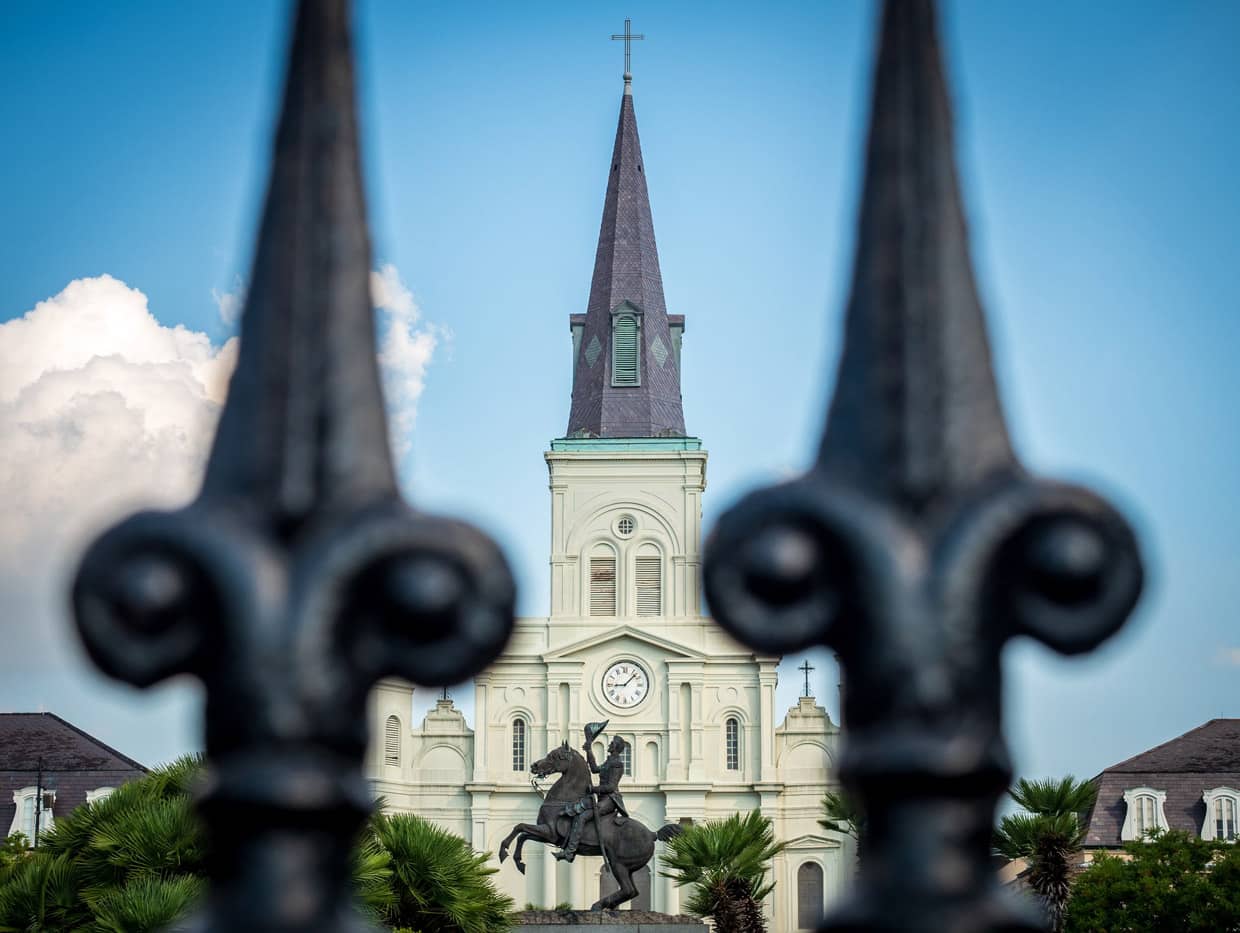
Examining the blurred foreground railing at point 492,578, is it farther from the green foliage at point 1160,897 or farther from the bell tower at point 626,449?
the bell tower at point 626,449

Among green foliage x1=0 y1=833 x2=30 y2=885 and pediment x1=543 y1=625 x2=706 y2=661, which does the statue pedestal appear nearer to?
green foliage x1=0 y1=833 x2=30 y2=885

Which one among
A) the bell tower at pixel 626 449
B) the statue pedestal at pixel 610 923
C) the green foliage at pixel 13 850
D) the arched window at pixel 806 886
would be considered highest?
the bell tower at pixel 626 449

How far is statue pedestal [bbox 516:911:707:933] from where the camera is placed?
28.3 m

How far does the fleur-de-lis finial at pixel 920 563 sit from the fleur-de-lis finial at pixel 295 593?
0.29 m

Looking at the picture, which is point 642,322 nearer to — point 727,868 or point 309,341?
point 727,868

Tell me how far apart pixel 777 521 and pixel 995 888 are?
41 centimetres

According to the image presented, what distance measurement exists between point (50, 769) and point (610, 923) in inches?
1216

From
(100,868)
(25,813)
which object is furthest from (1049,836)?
(25,813)

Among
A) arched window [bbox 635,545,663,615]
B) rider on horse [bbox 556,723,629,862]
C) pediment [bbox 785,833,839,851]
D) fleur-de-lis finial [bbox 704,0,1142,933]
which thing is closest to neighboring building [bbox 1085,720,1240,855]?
pediment [bbox 785,833,839,851]

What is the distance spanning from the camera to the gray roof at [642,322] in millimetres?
74938

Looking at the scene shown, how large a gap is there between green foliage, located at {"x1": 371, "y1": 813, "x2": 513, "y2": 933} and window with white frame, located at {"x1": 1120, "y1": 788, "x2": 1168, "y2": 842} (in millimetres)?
37055

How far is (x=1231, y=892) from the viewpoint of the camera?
30906mm

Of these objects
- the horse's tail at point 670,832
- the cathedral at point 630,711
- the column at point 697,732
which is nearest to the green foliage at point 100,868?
the horse's tail at point 670,832

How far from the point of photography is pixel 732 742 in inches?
2756
